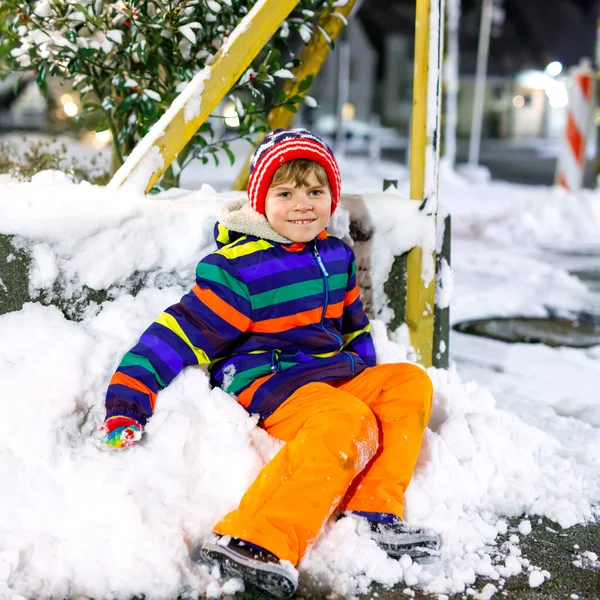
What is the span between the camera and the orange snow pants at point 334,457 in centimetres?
193

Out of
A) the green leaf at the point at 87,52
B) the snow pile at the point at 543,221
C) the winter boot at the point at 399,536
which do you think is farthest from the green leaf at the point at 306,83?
the snow pile at the point at 543,221

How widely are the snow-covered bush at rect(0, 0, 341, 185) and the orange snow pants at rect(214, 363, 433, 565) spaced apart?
1.48 meters

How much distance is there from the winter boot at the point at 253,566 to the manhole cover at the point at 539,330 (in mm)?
2779

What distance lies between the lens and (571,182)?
898 centimetres

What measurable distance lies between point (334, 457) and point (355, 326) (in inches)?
27.0

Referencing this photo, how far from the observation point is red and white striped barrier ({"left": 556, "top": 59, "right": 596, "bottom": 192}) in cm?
886

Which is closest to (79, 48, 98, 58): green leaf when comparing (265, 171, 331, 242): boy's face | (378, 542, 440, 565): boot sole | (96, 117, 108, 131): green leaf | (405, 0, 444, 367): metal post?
(96, 117, 108, 131): green leaf

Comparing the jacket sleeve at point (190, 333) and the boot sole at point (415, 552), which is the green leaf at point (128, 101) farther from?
the boot sole at point (415, 552)

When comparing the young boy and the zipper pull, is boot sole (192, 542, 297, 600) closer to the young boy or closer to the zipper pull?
the young boy

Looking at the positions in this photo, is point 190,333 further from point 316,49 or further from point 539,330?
point 539,330

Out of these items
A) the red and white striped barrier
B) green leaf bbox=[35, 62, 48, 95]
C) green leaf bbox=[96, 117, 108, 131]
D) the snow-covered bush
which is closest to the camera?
the snow-covered bush

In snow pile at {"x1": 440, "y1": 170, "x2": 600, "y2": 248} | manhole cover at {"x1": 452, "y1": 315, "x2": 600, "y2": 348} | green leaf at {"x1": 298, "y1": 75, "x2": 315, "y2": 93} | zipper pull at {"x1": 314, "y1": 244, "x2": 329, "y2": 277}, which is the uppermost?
green leaf at {"x1": 298, "y1": 75, "x2": 315, "y2": 93}

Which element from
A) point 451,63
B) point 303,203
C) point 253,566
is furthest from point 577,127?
point 253,566

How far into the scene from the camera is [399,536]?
6.72 feet
